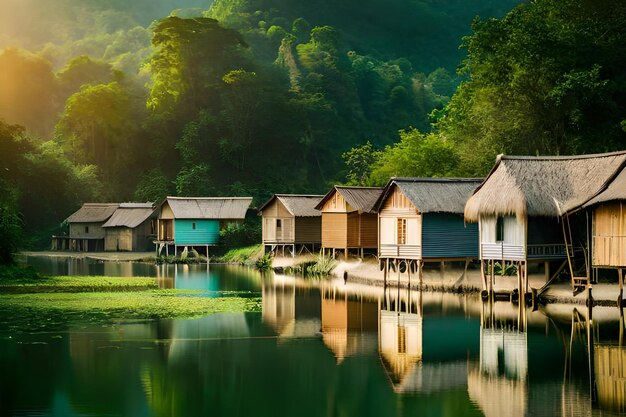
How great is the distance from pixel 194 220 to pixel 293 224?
10952 millimetres

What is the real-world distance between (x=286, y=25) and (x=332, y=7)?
22.8 meters

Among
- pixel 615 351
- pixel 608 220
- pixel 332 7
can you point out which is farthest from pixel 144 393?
pixel 332 7

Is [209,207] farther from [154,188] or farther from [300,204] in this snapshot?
[154,188]

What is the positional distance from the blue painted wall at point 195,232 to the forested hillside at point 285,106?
995 cm

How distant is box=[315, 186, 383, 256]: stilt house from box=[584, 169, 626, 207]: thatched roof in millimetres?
17953

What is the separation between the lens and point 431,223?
40375 millimetres

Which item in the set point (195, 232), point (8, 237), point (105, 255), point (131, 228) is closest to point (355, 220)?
point (8, 237)

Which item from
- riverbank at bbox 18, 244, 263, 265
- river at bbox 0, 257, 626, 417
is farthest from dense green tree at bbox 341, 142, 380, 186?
river at bbox 0, 257, 626, 417

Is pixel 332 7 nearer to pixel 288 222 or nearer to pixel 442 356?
pixel 288 222

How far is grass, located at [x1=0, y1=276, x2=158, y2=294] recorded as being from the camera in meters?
36.6

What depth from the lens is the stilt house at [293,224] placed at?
2250 inches

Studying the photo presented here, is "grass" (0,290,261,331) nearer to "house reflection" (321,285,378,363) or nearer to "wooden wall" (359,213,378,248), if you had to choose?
"house reflection" (321,285,378,363)

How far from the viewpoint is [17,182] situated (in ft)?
254

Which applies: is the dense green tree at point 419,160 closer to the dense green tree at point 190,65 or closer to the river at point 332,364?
the river at point 332,364
